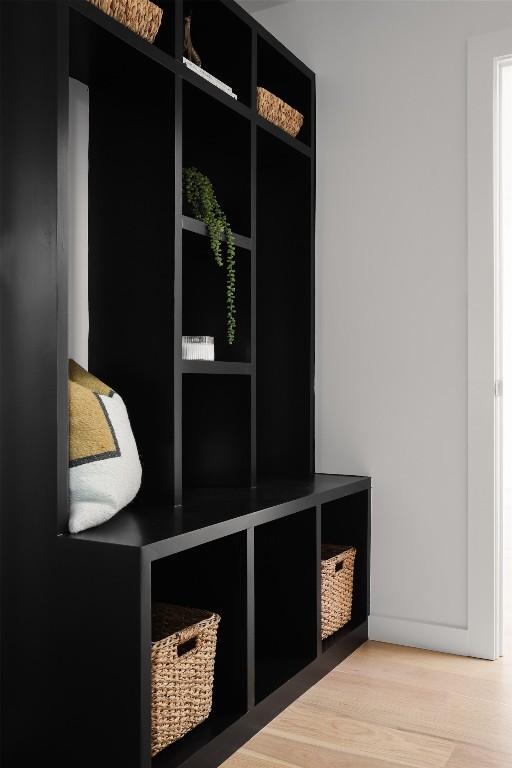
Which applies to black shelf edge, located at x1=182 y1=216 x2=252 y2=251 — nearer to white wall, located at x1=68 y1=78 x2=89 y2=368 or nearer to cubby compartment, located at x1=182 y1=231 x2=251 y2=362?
cubby compartment, located at x1=182 y1=231 x2=251 y2=362

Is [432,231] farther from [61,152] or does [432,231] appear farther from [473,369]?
[61,152]

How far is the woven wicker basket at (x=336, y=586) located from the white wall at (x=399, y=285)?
0.13m

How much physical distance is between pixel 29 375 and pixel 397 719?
1411 millimetres

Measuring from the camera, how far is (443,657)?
2.63 meters

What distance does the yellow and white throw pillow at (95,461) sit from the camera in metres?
1.77

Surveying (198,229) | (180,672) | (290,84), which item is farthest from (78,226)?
(180,672)

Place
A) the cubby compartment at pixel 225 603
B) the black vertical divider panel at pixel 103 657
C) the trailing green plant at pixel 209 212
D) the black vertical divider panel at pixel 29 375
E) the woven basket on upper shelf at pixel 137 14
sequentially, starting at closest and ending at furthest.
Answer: the black vertical divider panel at pixel 103 657 < the black vertical divider panel at pixel 29 375 < the woven basket on upper shelf at pixel 137 14 < the cubby compartment at pixel 225 603 < the trailing green plant at pixel 209 212

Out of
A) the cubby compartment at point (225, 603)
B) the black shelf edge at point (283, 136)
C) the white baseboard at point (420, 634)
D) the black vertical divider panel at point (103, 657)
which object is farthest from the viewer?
the white baseboard at point (420, 634)

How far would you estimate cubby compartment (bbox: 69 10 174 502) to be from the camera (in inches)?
82.0

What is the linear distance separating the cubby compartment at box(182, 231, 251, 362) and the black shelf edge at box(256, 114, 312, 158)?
1.50 feet

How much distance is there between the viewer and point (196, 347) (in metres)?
2.29

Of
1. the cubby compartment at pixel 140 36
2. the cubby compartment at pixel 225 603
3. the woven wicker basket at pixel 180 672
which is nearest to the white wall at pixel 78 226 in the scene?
the cubby compartment at pixel 140 36

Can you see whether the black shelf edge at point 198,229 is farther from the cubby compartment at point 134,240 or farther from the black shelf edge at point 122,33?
the black shelf edge at point 122,33

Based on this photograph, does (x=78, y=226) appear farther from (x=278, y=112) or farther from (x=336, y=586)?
(x=336, y=586)
